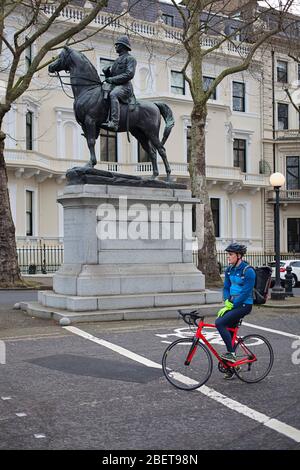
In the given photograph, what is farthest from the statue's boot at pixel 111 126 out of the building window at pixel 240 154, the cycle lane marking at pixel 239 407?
the building window at pixel 240 154

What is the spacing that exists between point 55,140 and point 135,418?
32.6 metres

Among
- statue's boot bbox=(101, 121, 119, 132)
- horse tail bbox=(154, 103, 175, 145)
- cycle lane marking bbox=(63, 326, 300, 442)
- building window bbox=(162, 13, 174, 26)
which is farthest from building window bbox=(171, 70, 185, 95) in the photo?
cycle lane marking bbox=(63, 326, 300, 442)

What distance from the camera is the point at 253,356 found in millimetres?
8047

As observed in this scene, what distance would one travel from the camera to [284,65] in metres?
48.6

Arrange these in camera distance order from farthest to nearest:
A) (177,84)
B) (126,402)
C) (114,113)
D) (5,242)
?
(177,84) → (5,242) → (114,113) → (126,402)

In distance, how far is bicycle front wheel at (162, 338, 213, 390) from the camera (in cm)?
762

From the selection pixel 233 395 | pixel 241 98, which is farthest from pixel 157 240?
pixel 241 98

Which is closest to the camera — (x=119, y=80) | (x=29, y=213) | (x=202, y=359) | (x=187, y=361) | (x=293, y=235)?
(x=187, y=361)

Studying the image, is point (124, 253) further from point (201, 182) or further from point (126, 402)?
point (201, 182)

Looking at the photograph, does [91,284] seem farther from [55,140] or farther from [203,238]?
[55,140]

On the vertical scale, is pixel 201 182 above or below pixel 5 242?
above

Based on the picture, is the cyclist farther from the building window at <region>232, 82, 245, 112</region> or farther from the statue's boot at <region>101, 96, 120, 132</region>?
the building window at <region>232, 82, 245, 112</region>

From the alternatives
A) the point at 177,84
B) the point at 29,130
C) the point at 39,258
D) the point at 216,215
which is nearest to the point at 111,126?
the point at 39,258

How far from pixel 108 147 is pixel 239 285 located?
1289 inches
